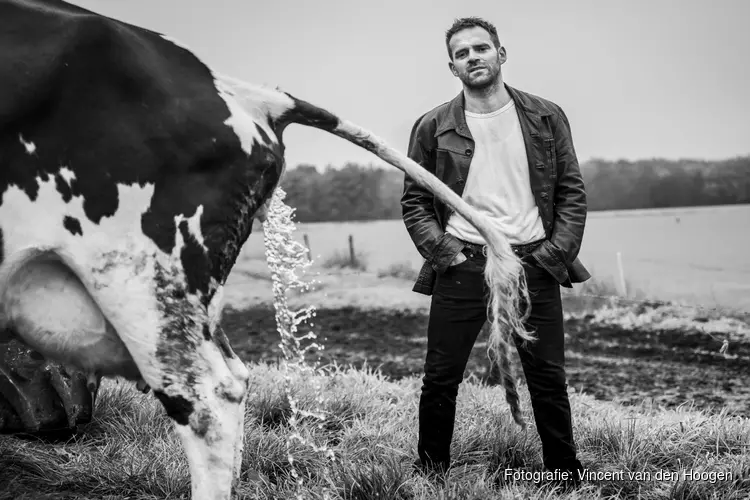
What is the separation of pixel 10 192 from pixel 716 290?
5499mm

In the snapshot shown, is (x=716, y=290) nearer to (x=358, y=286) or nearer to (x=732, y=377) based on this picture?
(x=732, y=377)

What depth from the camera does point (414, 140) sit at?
301cm

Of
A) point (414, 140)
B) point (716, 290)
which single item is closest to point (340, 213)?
point (716, 290)

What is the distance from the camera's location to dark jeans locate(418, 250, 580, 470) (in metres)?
2.80

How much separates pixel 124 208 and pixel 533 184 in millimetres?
1568

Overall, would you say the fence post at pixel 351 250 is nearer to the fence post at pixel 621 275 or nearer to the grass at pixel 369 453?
the fence post at pixel 621 275

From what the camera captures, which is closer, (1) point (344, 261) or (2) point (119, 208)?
(2) point (119, 208)

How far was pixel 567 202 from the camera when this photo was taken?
2850mm

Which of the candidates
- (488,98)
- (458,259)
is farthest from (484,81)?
(458,259)

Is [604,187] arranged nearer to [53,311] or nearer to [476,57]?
[476,57]

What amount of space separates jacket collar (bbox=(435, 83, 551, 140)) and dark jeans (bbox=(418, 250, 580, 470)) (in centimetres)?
49

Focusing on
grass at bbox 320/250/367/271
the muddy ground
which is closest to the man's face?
the muddy ground

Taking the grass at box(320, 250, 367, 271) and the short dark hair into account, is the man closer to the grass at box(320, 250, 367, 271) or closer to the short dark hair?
the short dark hair

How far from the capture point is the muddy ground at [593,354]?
4.77 meters
